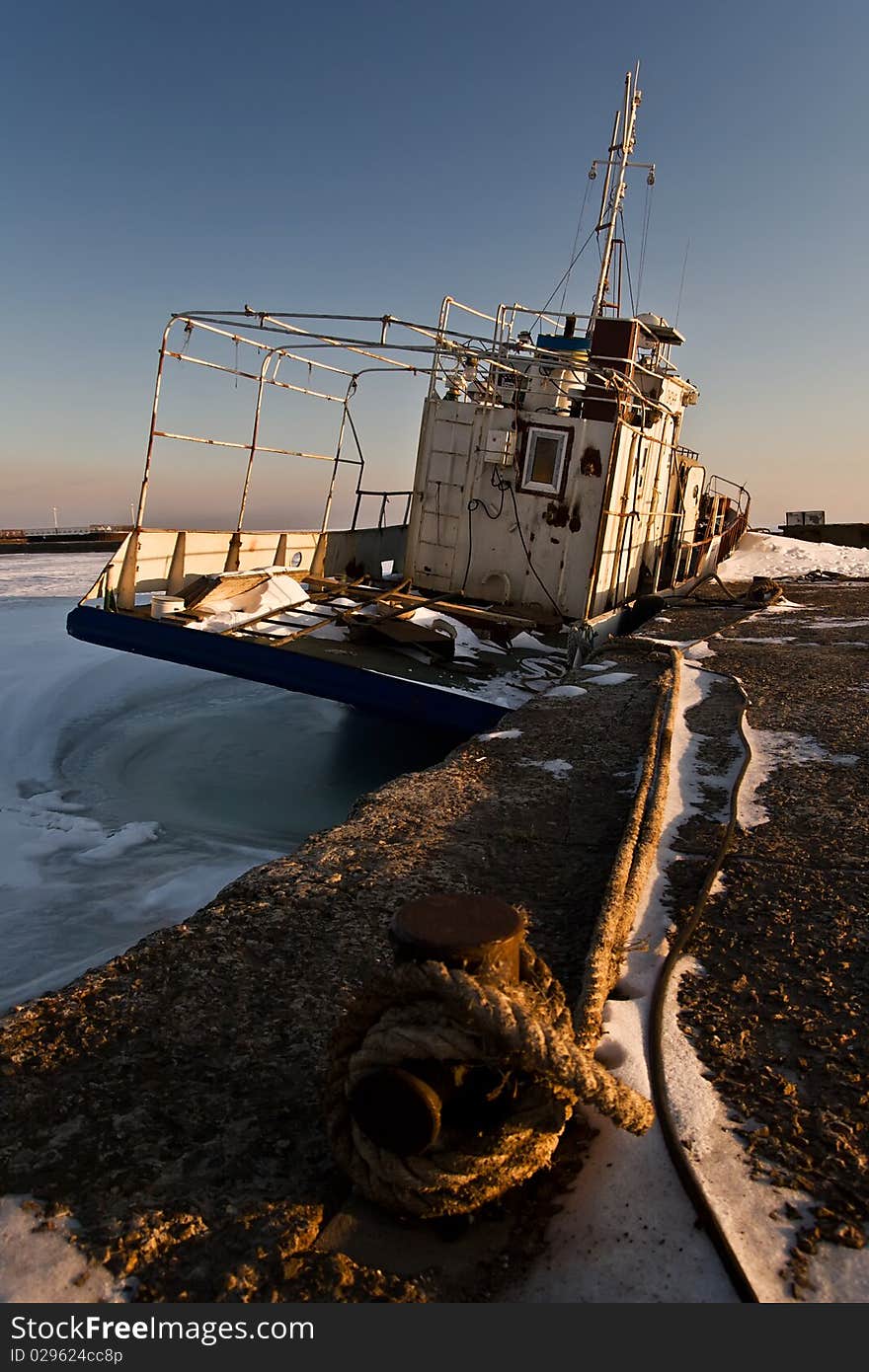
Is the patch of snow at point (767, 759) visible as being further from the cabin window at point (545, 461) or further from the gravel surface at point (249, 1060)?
the cabin window at point (545, 461)

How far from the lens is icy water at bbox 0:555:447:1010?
522 centimetres

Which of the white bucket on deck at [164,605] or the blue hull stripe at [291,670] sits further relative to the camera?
the white bucket on deck at [164,605]

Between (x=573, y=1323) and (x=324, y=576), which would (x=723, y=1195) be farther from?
(x=324, y=576)

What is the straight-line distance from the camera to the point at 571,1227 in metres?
1.54

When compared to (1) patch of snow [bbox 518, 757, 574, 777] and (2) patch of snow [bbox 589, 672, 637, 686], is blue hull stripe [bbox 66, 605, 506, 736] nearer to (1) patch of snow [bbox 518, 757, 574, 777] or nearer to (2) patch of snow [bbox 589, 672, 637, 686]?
(2) patch of snow [bbox 589, 672, 637, 686]

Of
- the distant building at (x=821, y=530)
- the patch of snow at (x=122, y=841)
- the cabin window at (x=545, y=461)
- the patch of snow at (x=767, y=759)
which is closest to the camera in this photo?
the patch of snow at (x=767, y=759)

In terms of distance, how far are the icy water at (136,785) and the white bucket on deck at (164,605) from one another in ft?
5.04

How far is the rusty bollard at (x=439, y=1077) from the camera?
58.7 inches

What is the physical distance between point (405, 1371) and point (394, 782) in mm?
2719

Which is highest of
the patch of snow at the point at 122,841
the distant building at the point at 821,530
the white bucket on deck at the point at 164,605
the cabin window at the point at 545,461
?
the distant building at the point at 821,530

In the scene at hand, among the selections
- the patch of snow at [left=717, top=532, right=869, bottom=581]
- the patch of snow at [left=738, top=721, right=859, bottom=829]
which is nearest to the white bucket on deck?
the patch of snow at [left=738, top=721, right=859, bottom=829]

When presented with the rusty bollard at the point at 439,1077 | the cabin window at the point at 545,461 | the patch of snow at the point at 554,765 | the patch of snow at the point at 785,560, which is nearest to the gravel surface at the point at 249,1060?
the rusty bollard at the point at 439,1077

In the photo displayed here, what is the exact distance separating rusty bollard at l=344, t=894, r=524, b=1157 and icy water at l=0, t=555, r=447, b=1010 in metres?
3.27

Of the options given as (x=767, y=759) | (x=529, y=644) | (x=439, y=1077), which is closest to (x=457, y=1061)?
(x=439, y=1077)
